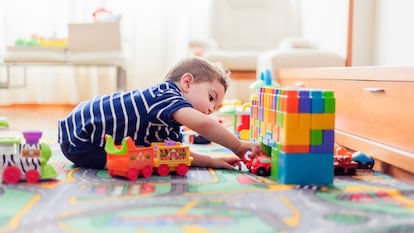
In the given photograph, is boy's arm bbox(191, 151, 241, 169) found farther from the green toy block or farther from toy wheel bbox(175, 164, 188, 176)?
the green toy block

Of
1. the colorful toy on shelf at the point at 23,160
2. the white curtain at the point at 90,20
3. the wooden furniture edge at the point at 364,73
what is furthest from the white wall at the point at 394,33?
the white curtain at the point at 90,20

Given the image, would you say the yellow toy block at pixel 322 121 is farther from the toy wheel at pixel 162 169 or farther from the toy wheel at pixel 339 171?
the toy wheel at pixel 162 169

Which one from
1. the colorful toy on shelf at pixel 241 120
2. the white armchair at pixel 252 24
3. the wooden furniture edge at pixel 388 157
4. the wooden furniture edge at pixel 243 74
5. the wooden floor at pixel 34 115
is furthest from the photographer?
the white armchair at pixel 252 24

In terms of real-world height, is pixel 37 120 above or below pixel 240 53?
below

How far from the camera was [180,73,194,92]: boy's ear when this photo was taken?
129cm

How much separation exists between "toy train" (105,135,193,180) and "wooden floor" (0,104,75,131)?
1.04 metres

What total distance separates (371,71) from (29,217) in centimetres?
95

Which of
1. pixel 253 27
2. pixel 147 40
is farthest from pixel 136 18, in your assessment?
pixel 253 27

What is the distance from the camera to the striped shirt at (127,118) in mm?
1200

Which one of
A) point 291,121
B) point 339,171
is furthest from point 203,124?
point 339,171

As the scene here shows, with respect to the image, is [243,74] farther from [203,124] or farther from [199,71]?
[203,124]

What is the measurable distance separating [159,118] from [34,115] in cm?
171

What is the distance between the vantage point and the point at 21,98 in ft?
10.9

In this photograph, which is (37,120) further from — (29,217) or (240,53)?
(29,217)
